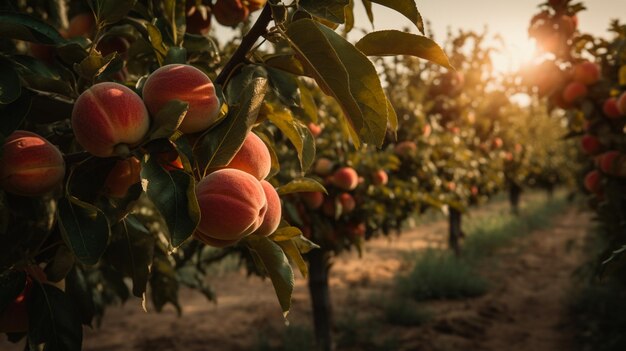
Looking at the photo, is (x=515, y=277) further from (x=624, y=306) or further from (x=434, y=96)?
(x=434, y=96)

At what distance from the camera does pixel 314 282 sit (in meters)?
3.83

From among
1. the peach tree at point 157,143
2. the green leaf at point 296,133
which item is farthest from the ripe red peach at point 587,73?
the green leaf at point 296,133

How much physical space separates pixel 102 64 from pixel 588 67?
235 cm

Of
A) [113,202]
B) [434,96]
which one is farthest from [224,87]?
[434,96]

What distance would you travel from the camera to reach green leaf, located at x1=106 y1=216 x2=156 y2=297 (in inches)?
34.8

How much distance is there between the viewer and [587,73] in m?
2.41

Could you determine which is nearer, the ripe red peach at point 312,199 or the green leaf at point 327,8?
the green leaf at point 327,8

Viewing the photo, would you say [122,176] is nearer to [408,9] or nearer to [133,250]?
[133,250]

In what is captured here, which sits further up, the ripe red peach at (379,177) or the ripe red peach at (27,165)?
the ripe red peach at (27,165)

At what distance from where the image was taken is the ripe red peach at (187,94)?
0.74 meters

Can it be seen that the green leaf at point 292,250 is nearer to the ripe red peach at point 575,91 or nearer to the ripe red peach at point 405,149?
the ripe red peach at point 575,91

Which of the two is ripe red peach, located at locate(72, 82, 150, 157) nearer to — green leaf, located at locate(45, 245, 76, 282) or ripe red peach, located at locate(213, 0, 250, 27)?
green leaf, located at locate(45, 245, 76, 282)

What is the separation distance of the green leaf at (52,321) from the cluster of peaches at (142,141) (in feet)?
0.64

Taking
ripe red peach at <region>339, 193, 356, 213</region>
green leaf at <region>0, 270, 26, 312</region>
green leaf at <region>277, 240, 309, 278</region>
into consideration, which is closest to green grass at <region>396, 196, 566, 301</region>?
ripe red peach at <region>339, 193, 356, 213</region>
